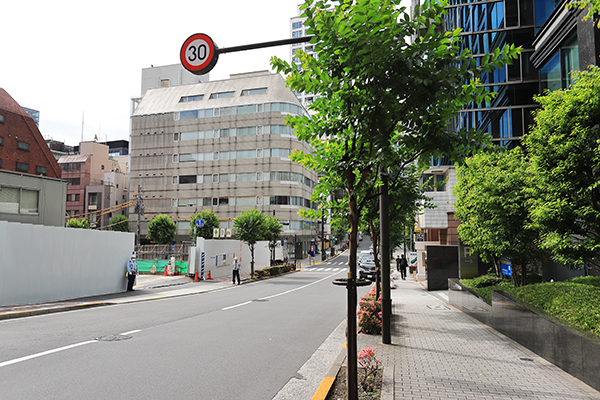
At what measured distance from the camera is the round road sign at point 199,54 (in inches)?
207

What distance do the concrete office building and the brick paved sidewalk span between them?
54046mm

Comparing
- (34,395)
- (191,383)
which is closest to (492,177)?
(191,383)

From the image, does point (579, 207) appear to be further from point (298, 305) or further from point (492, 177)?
point (298, 305)

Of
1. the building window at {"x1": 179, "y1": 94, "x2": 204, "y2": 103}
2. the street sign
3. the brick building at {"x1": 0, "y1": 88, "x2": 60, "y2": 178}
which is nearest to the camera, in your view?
the street sign

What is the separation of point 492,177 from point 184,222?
60887mm

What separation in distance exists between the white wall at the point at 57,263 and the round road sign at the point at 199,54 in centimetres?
1249

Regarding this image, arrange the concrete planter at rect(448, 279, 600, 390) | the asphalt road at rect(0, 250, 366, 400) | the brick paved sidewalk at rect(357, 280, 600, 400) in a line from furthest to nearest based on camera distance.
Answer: the concrete planter at rect(448, 279, 600, 390) → the asphalt road at rect(0, 250, 366, 400) → the brick paved sidewalk at rect(357, 280, 600, 400)

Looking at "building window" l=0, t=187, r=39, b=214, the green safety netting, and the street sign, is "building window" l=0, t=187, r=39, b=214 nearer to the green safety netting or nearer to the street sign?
the green safety netting

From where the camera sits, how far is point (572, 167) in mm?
7996

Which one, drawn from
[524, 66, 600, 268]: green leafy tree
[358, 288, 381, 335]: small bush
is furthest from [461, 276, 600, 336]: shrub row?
[358, 288, 381, 335]: small bush

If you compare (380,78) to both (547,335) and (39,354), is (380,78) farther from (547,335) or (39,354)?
(39,354)

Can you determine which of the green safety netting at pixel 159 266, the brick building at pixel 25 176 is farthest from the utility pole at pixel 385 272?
the green safety netting at pixel 159 266

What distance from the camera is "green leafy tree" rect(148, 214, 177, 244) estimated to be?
62.2m

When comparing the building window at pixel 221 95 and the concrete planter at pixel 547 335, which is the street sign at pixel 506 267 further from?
the building window at pixel 221 95
